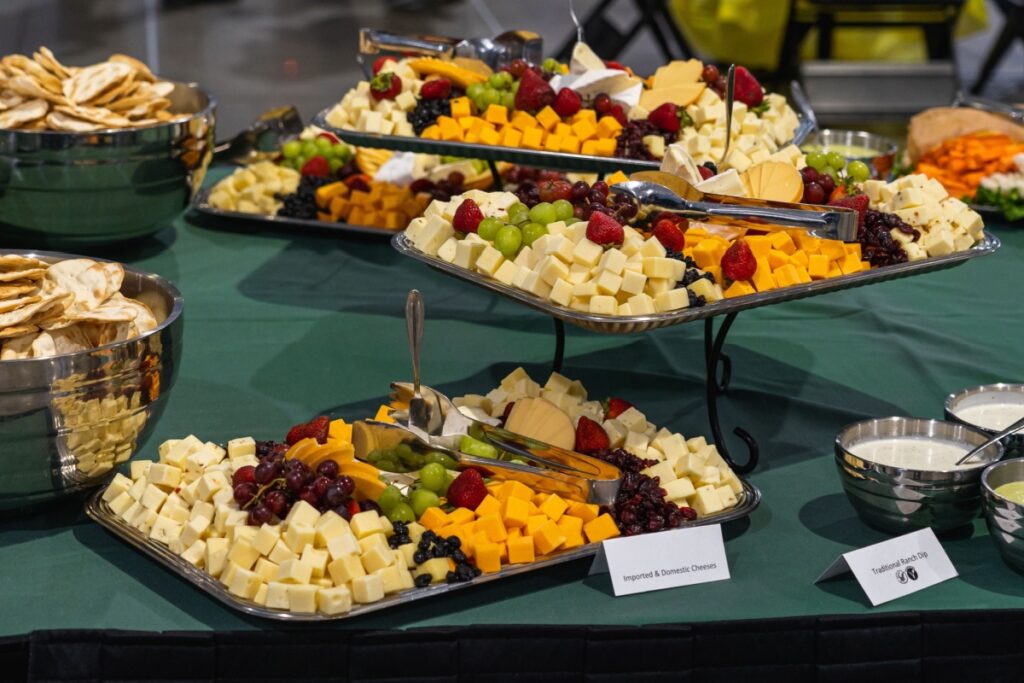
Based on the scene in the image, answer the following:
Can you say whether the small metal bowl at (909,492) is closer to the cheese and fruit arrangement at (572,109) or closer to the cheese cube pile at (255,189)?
the cheese and fruit arrangement at (572,109)

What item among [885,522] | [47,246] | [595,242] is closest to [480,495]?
[595,242]

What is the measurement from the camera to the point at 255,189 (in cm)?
304

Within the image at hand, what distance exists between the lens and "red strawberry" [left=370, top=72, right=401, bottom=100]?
2711 mm

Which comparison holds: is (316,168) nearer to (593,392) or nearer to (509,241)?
(593,392)

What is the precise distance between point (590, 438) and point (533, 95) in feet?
3.17

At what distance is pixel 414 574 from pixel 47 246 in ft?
4.75

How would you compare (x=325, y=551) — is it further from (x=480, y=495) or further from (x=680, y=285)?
(x=680, y=285)

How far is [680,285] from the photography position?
69.9 inches

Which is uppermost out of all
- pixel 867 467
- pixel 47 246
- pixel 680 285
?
pixel 680 285

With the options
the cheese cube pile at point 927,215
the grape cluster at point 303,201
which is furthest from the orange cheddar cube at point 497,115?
the cheese cube pile at point 927,215

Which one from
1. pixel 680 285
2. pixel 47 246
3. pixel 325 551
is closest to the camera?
pixel 325 551

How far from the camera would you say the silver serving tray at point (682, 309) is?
169cm

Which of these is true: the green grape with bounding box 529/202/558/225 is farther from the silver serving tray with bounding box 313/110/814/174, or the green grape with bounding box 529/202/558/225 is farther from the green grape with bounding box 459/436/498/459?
the silver serving tray with bounding box 313/110/814/174

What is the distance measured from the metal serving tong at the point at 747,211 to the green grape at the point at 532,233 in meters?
0.13
